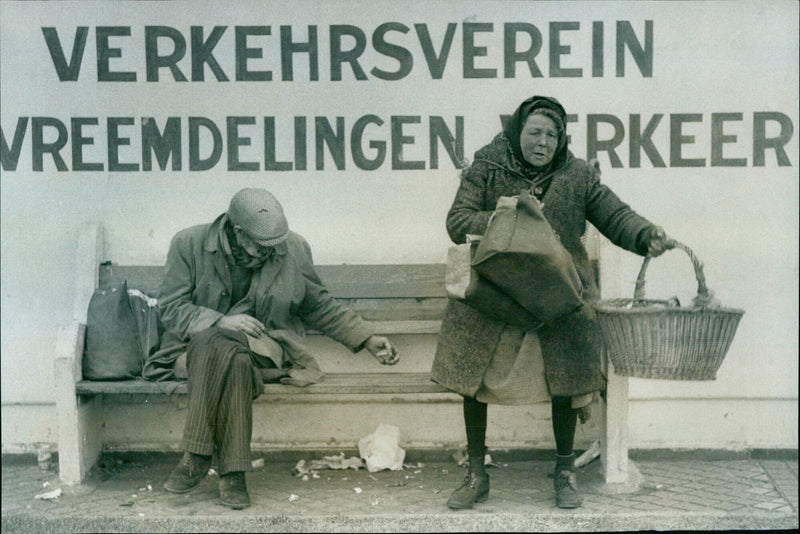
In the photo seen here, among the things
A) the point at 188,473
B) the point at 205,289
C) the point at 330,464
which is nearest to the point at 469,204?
the point at 205,289

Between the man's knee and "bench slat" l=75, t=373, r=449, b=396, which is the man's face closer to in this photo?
the man's knee

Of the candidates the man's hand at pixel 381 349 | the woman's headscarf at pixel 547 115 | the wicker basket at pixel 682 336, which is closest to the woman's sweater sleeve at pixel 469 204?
the woman's headscarf at pixel 547 115

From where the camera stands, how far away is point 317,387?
16.7 feet

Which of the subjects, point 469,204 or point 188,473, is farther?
point 469,204

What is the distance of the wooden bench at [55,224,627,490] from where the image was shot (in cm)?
515

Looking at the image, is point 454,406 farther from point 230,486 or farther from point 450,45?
point 450,45

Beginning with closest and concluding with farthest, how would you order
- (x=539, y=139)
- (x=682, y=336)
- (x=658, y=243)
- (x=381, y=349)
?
1. (x=682, y=336)
2. (x=658, y=243)
3. (x=539, y=139)
4. (x=381, y=349)

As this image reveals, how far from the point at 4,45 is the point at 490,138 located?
2.71m

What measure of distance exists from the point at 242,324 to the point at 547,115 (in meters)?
1.77

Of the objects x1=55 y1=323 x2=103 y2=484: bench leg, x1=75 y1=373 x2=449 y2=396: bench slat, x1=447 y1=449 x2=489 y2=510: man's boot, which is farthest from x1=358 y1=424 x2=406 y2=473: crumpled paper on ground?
x1=55 y1=323 x2=103 y2=484: bench leg

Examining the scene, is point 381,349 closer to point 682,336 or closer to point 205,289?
point 205,289

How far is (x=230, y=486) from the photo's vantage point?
488 centimetres

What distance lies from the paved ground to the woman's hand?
1.23 meters

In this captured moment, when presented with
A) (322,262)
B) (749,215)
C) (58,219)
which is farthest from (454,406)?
(58,219)
